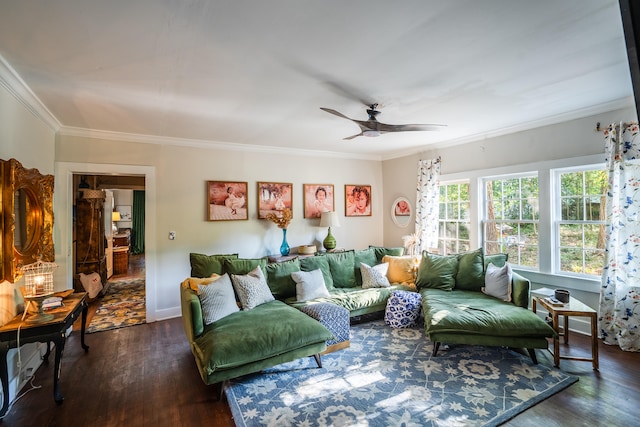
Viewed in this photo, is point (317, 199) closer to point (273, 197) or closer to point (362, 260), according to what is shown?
point (273, 197)

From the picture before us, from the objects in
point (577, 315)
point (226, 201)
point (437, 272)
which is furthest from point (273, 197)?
point (577, 315)

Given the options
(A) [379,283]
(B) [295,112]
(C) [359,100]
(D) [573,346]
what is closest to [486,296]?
(D) [573,346]

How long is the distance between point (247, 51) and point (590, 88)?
10.3ft

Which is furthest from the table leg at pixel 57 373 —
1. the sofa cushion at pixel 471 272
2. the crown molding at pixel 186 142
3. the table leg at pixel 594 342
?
the table leg at pixel 594 342

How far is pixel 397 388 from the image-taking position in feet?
8.41

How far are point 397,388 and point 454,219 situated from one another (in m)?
3.35

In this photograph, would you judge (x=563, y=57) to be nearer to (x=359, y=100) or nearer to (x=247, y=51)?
(x=359, y=100)

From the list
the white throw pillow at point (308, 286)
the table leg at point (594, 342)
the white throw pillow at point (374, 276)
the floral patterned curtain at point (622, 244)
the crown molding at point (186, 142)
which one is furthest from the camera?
the white throw pillow at point (374, 276)

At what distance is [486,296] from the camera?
3.66 m

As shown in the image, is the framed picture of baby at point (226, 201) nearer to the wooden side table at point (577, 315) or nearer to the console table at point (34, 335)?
the console table at point (34, 335)

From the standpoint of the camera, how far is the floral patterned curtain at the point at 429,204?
5.24 metres

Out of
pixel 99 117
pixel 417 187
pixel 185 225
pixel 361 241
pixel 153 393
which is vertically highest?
pixel 99 117

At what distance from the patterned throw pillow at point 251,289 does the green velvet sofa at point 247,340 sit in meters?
0.19

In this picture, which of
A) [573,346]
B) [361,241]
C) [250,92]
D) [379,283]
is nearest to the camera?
[250,92]
